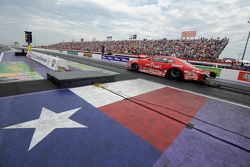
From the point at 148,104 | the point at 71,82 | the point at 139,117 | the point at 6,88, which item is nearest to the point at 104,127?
the point at 139,117

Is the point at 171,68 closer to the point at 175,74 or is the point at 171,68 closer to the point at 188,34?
the point at 175,74

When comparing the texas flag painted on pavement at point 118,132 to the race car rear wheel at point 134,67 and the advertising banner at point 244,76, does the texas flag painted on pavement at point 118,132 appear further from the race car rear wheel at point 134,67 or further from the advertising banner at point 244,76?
the advertising banner at point 244,76

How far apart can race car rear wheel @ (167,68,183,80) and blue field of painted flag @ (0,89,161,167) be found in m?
6.11

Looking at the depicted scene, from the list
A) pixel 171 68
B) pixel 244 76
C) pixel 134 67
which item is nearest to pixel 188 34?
pixel 244 76

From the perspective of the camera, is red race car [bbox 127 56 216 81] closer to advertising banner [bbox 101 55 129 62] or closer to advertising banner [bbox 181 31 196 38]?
advertising banner [bbox 101 55 129 62]

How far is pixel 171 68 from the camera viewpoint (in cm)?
825

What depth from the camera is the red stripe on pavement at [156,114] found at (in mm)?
2672

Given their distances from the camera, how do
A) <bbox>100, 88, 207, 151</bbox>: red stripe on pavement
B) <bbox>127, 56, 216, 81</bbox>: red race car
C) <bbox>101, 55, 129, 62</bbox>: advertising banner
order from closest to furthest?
1. <bbox>100, 88, 207, 151</bbox>: red stripe on pavement
2. <bbox>127, 56, 216, 81</bbox>: red race car
3. <bbox>101, 55, 129, 62</bbox>: advertising banner

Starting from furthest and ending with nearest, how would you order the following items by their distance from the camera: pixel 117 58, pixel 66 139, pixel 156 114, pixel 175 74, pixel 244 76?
pixel 117 58 → pixel 244 76 → pixel 175 74 → pixel 156 114 → pixel 66 139

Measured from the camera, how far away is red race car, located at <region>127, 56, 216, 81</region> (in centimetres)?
734

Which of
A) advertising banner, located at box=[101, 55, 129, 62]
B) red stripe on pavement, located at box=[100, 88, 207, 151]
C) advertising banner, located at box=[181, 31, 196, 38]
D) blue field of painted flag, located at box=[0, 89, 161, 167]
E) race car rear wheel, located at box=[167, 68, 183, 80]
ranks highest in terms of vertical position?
advertising banner, located at box=[181, 31, 196, 38]

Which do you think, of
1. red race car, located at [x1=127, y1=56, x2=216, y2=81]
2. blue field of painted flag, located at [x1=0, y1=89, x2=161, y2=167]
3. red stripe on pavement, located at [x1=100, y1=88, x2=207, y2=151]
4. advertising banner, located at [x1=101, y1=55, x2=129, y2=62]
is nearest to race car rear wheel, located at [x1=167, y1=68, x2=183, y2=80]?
red race car, located at [x1=127, y1=56, x2=216, y2=81]

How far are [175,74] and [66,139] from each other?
289 inches

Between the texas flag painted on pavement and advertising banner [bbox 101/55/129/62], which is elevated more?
advertising banner [bbox 101/55/129/62]
